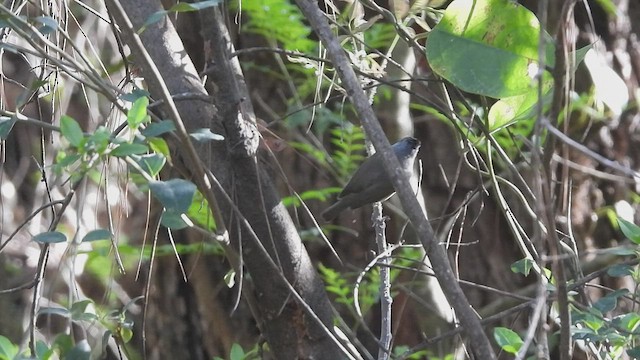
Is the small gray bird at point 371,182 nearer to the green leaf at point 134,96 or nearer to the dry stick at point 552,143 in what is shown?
the green leaf at point 134,96

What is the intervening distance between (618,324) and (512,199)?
77.5 inches

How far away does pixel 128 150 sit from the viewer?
1231 millimetres

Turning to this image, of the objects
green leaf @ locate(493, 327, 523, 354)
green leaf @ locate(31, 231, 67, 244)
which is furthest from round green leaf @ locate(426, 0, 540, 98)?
green leaf @ locate(31, 231, 67, 244)

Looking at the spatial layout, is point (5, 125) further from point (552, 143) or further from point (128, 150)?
point (552, 143)

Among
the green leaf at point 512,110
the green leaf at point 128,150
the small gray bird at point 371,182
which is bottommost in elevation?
the small gray bird at point 371,182

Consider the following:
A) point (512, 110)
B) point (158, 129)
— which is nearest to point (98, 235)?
point (158, 129)

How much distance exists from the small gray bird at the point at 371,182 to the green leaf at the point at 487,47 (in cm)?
50

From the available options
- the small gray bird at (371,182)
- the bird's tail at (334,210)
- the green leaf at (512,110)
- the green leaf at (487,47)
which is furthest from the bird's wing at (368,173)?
the green leaf at (487,47)

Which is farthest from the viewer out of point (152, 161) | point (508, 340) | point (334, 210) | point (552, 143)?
point (334, 210)

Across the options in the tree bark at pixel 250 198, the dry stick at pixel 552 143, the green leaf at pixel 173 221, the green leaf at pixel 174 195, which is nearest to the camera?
the dry stick at pixel 552 143

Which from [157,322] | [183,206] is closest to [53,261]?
[157,322]

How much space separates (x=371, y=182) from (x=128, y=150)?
1.19 meters

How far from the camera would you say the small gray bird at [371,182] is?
90.4 inches

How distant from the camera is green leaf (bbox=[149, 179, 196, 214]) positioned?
4.01 feet
